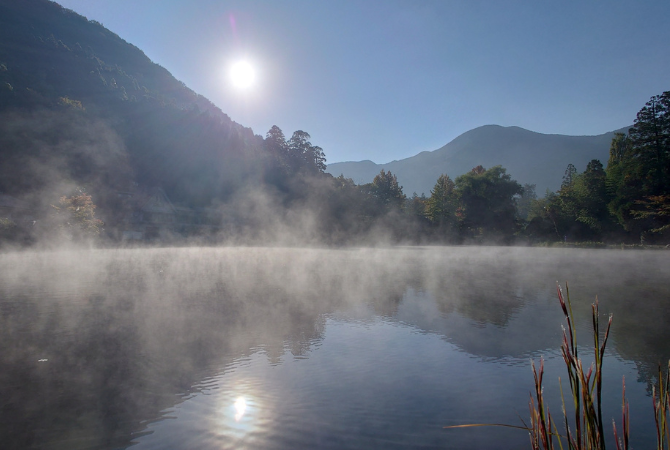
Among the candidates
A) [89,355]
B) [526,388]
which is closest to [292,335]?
[89,355]

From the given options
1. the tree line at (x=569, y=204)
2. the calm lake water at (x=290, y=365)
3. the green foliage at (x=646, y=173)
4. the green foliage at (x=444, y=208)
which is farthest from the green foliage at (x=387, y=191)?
the calm lake water at (x=290, y=365)

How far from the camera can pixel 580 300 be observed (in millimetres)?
7973

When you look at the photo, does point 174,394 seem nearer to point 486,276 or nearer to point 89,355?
point 89,355

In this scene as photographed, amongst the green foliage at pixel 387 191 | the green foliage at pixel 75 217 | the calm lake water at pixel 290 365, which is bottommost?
the calm lake water at pixel 290 365

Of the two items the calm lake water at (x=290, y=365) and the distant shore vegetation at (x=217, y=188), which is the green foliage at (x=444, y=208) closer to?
the distant shore vegetation at (x=217, y=188)

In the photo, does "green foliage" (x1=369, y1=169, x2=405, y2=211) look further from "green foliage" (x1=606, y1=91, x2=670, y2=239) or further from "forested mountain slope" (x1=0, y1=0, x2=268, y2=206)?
"green foliage" (x1=606, y1=91, x2=670, y2=239)

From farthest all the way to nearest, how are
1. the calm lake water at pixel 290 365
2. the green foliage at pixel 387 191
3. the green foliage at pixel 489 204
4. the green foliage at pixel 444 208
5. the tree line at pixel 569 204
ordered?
the green foliage at pixel 387 191
the green foliage at pixel 444 208
the green foliage at pixel 489 204
the tree line at pixel 569 204
the calm lake water at pixel 290 365

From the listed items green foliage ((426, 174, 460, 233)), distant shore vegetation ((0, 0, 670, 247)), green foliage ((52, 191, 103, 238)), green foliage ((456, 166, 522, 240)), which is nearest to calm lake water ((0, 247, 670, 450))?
green foliage ((52, 191, 103, 238))

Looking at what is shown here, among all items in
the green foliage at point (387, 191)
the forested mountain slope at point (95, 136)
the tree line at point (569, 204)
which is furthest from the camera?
the green foliage at point (387, 191)

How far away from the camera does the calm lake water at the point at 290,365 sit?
116 inches

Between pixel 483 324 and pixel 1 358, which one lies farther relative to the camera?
pixel 483 324

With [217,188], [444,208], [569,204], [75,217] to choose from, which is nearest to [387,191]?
[444,208]

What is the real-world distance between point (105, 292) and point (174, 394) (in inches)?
238

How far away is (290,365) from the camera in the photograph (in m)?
4.32
